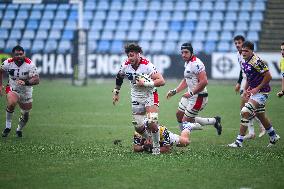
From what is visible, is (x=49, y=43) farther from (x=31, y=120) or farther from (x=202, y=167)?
(x=202, y=167)

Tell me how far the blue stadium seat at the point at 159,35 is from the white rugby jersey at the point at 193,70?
24030mm

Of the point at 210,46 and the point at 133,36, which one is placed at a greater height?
the point at 133,36

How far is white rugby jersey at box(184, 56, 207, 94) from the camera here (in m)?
13.2

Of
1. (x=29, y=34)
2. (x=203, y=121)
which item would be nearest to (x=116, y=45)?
(x=29, y=34)

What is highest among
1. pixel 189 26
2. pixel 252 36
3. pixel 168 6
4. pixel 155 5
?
pixel 155 5

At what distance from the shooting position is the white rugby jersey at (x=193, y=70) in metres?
13.2

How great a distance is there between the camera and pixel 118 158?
10.7 meters

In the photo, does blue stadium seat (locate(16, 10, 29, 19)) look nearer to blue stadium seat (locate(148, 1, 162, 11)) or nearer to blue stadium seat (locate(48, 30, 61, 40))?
blue stadium seat (locate(48, 30, 61, 40))

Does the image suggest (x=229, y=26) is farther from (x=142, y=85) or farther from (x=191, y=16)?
(x=142, y=85)

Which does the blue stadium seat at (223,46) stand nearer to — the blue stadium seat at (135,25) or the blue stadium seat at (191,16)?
the blue stadium seat at (191,16)

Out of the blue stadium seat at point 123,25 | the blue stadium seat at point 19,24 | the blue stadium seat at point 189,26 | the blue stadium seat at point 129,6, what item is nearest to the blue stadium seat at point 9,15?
the blue stadium seat at point 19,24

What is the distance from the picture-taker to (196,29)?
37688 millimetres

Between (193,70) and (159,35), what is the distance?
24.7m

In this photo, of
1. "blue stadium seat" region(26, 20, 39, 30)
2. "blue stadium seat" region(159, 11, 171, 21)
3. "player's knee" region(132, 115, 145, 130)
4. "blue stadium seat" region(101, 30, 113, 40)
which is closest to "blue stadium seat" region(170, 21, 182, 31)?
"blue stadium seat" region(159, 11, 171, 21)
